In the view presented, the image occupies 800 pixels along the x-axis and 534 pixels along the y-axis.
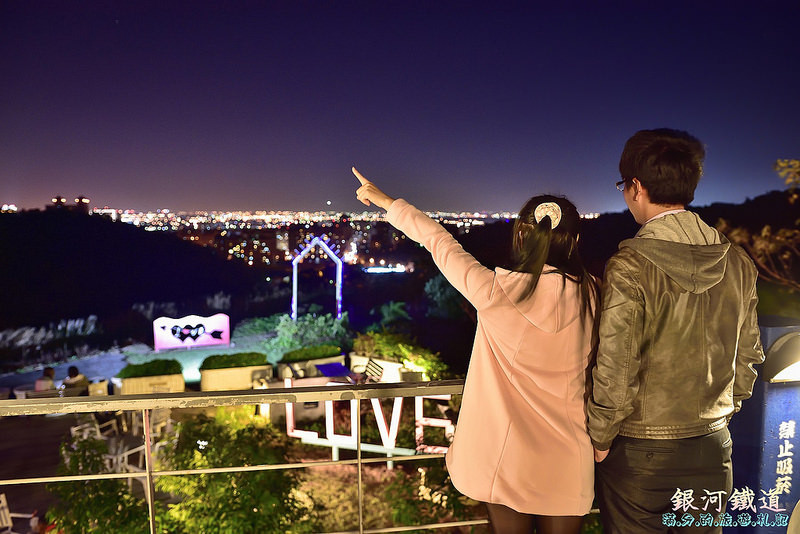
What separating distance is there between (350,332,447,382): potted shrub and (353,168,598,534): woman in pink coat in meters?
5.26

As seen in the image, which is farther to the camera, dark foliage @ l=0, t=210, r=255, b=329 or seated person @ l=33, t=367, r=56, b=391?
dark foliage @ l=0, t=210, r=255, b=329

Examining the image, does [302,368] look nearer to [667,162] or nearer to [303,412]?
[303,412]

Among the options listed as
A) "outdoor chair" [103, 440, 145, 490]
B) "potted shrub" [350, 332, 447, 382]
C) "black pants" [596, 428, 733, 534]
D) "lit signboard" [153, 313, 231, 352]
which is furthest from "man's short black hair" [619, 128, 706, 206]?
"lit signboard" [153, 313, 231, 352]

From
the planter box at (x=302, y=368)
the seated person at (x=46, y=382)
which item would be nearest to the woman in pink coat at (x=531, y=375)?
the planter box at (x=302, y=368)

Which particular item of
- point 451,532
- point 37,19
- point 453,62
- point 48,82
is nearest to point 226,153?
point 48,82

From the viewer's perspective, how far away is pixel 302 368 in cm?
852

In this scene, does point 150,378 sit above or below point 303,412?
above

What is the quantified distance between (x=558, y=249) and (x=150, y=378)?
8.48 meters

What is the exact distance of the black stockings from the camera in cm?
108

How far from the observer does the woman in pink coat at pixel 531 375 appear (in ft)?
3.22

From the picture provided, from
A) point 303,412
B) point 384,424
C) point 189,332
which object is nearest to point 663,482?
point 384,424

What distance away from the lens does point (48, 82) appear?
32469 millimetres

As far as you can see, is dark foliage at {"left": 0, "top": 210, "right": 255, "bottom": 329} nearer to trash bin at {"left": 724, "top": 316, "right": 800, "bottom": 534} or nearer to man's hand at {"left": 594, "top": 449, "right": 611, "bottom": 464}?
trash bin at {"left": 724, "top": 316, "right": 800, "bottom": 534}

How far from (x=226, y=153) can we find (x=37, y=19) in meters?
23.7
